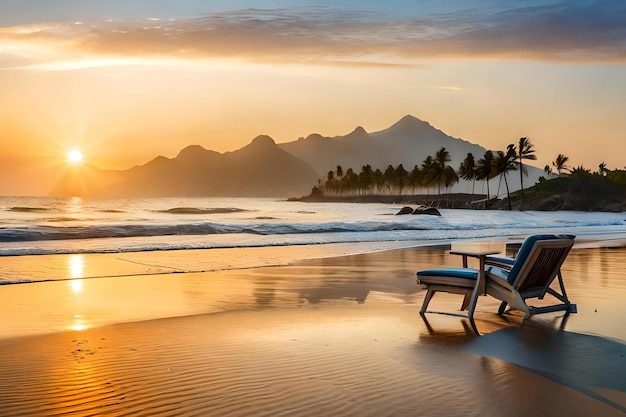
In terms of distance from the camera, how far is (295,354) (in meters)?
6.90

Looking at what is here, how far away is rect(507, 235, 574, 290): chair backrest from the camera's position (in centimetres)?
876

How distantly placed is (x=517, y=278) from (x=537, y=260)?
357 millimetres

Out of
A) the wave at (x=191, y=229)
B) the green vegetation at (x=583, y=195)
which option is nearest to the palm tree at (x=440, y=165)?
the green vegetation at (x=583, y=195)

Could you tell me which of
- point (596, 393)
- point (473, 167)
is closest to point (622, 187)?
point (473, 167)

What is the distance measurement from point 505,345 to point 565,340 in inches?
32.4

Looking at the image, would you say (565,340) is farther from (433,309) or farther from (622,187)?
(622,187)

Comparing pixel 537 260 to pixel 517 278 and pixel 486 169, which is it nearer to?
pixel 517 278

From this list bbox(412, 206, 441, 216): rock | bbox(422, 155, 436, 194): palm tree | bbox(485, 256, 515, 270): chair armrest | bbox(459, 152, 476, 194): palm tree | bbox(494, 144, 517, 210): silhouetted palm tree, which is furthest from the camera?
bbox(422, 155, 436, 194): palm tree

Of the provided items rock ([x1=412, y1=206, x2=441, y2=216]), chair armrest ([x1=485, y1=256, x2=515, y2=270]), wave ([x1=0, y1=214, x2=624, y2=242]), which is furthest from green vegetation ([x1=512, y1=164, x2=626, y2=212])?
chair armrest ([x1=485, y1=256, x2=515, y2=270])

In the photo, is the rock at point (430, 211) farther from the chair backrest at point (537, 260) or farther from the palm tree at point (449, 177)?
the palm tree at point (449, 177)

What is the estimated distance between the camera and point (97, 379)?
5.86m

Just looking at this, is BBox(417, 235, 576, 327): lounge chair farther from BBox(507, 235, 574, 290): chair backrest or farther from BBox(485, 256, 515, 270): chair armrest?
BBox(485, 256, 515, 270): chair armrest

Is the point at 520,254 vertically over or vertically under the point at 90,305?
over

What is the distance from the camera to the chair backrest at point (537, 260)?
8.76 m
